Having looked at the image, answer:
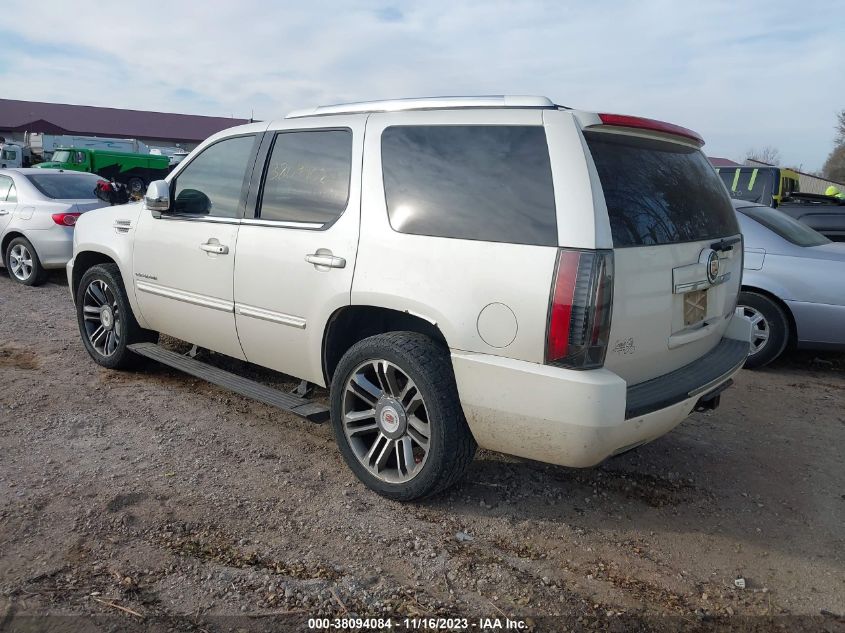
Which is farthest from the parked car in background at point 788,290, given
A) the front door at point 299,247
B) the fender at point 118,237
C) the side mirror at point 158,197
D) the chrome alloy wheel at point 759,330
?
the fender at point 118,237

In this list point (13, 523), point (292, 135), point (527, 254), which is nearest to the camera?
point (527, 254)

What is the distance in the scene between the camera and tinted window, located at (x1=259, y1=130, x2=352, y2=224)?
11.9 feet

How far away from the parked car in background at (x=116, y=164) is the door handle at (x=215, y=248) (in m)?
23.4

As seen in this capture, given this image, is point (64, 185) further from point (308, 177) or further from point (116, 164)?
point (116, 164)

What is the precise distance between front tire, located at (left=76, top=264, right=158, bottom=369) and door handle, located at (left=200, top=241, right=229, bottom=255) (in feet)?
3.77

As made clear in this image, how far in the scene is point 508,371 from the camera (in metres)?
2.88

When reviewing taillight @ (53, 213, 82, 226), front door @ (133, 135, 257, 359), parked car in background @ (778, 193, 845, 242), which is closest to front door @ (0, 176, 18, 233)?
taillight @ (53, 213, 82, 226)

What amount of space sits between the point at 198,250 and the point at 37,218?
5767 millimetres

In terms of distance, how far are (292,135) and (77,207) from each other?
6085mm

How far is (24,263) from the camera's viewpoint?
8891 millimetres

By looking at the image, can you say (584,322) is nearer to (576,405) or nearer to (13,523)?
(576,405)

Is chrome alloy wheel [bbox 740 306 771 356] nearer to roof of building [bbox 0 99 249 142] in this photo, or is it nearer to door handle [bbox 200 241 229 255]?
door handle [bbox 200 241 229 255]

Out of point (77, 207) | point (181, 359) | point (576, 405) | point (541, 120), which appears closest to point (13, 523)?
point (181, 359)

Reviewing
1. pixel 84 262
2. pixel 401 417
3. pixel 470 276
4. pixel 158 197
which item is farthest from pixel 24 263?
pixel 470 276
